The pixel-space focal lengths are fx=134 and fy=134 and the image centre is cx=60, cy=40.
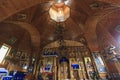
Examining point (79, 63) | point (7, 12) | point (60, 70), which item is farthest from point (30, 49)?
point (7, 12)

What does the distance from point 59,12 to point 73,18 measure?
1.08 metres

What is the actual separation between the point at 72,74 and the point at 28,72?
7.70ft

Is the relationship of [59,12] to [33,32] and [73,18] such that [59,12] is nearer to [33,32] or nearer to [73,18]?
[73,18]

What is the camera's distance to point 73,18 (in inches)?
337

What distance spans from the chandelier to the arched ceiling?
0.27m

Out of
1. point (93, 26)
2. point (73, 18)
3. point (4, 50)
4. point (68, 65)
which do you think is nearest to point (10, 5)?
point (4, 50)

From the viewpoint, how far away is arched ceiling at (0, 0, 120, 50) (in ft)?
22.6

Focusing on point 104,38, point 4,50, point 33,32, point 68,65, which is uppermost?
point 33,32

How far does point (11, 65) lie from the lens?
7.12 m

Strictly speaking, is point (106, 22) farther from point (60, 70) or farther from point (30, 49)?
point (30, 49)

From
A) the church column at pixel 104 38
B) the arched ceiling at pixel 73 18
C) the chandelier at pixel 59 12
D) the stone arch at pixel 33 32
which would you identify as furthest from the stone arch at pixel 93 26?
the stone arch at pixel 33 32

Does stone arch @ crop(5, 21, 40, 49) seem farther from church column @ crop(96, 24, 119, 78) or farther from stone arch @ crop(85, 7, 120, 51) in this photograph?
church column @ crop(96, 24, 119, 78)

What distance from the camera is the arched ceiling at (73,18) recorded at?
690 cm

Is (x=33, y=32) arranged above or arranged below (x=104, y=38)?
above
